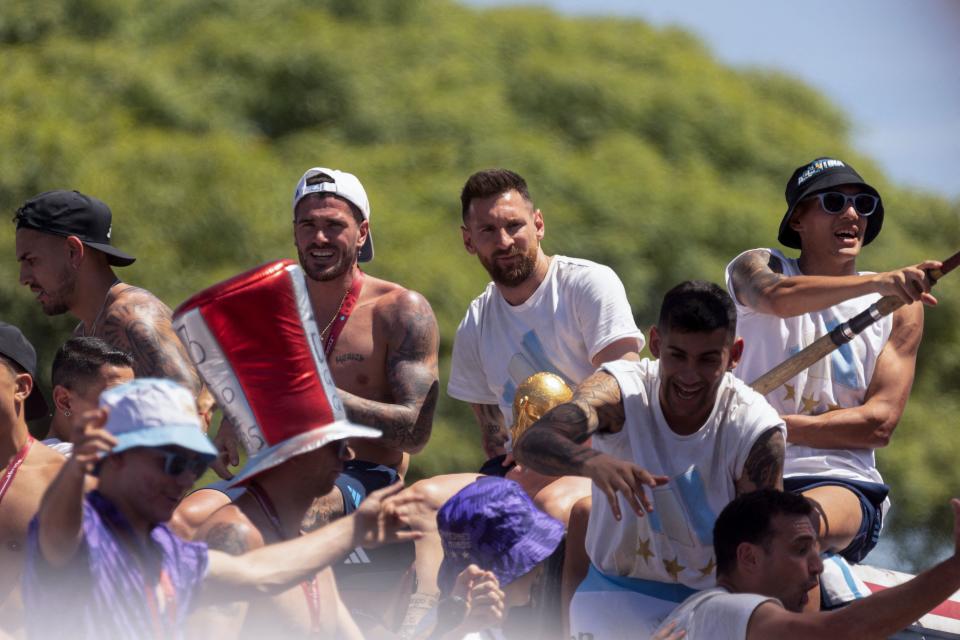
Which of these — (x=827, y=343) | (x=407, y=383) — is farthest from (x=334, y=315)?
(x=827, y=343)

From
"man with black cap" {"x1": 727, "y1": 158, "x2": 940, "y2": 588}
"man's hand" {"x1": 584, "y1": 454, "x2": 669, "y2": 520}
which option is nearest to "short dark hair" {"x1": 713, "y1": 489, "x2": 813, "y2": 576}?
"man's hand" {"x1": 584, "y1": 454, "x2": 669, "y2": 520}

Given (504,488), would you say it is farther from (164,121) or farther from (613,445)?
(164,121)

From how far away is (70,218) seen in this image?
5473 mm

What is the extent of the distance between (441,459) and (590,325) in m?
6.12

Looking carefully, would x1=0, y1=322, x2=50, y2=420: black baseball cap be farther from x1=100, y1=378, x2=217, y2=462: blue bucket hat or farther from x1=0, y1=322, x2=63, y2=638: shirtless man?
x1=100, y1=378, x2=217, y2=462: blue bucket hat

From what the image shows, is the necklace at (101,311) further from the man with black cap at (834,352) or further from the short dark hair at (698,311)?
the man with black cap at (834,352)

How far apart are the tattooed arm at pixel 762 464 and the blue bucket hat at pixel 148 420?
180 cm

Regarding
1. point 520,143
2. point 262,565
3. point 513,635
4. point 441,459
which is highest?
point 520,143

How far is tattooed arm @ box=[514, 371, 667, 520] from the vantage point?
13.1 ft

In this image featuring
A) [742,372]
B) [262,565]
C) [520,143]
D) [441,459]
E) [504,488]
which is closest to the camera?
[262,565]

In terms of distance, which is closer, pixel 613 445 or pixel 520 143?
pixel 613 445

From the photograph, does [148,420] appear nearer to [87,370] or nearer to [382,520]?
[382,520]

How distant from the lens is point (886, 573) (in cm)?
607

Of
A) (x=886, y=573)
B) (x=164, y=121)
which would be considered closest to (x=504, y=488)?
(x=886, y=573)
